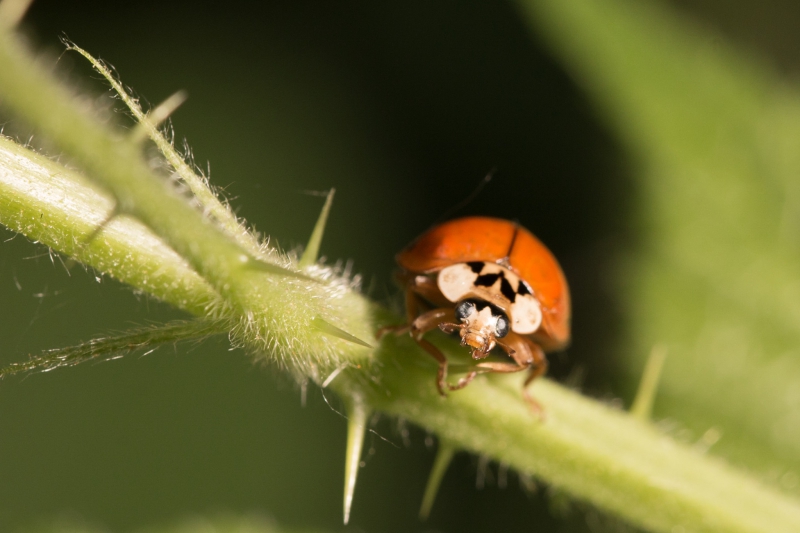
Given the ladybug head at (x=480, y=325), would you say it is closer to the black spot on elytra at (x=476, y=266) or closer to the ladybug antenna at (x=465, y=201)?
the black spot on elytra at (x=476, y=266)

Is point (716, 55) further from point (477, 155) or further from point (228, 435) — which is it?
point (228, 435)

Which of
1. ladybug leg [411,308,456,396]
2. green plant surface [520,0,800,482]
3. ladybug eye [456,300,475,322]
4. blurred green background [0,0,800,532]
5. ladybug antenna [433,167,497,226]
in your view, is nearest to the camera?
ladybug leg [411,308,456,396]

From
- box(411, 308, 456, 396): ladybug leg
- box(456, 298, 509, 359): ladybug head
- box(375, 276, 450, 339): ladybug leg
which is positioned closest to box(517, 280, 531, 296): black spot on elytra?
box(456, 298, 509, 359): ladybug head

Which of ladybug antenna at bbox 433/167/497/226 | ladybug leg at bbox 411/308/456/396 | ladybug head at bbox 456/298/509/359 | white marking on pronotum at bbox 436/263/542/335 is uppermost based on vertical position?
Result: ladybug antenna at bbox 433/167/497/226

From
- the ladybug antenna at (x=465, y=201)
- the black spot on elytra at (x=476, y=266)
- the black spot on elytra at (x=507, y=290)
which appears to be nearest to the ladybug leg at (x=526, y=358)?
the black spot on elytra at (x=507, y=290)

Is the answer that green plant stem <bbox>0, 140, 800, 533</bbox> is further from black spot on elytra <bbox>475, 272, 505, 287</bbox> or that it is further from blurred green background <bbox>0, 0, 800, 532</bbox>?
blurred green background <bbox>0, 0, 800, 532</bbox>

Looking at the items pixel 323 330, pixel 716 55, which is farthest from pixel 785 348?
pixel 323 330
